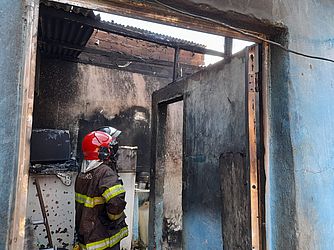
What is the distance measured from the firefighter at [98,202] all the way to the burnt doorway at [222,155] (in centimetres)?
81

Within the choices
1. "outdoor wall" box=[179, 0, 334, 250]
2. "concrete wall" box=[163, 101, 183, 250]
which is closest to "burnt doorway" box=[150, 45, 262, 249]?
"outdoor wall" box=[179, 0, 334, 250]

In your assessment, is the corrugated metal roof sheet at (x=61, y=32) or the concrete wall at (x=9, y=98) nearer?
the concrete wall at (x=9, y=98)

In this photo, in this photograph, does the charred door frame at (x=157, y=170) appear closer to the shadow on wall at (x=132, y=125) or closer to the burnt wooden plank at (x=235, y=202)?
the shadow on wall at (x=132, y=125)

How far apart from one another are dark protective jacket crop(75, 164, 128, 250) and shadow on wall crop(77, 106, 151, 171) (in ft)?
7.21

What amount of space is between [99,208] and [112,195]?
0.33 metres

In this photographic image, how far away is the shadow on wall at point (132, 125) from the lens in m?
5.55

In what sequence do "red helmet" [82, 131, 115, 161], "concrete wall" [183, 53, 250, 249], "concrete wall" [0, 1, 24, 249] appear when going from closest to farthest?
"concrete wall" [0, 1, 24, 249]
"concrete wall" [183, 53, 250, 249]
"red helmet" [82, 131, 115, 161]

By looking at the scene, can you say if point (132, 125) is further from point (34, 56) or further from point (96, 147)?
point (34, 56)

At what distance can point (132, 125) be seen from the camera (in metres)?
5.87

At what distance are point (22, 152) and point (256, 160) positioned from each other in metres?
1.58

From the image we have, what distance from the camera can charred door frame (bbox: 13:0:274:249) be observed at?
132cm

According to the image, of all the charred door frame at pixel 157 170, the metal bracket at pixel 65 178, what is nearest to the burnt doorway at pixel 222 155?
the charred door frame at pixel 157 170

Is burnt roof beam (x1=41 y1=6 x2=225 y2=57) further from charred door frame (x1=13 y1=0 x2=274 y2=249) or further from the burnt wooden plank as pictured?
the burnt wooden plank

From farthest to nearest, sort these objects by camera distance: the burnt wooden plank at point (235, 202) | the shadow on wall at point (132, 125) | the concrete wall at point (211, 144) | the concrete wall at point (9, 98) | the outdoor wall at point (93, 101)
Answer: the shadow on wall at point (132, 125) < the outdoor wall at point (93, 101) < the concrete wall at point (211, 144) < the burnt wooden plank at point (235, 202) < the concrete wall at point (9, 98)
